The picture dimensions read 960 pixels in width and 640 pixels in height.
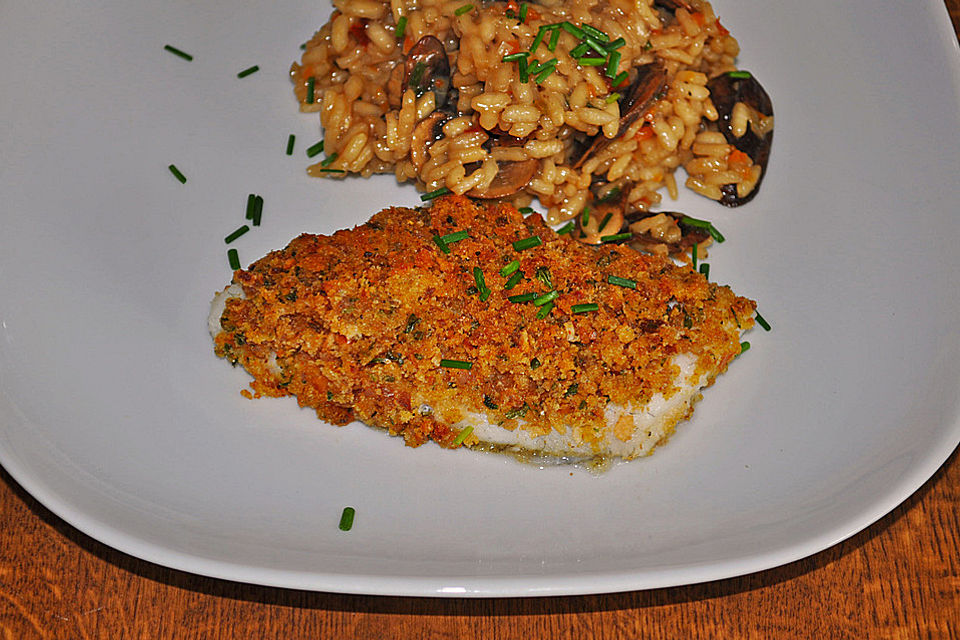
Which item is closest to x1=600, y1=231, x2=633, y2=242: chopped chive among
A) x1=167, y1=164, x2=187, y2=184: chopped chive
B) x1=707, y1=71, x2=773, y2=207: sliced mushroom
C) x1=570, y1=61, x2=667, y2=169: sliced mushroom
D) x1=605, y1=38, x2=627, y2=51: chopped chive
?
x1=570, y1=61, x2=667, y2=169: sliced mushroom

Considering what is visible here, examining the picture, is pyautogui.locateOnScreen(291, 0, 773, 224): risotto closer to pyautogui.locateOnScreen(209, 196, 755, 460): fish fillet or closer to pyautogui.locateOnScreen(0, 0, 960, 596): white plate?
pyautogui.locateOnScreen(0, 0, 960, 596): white plate

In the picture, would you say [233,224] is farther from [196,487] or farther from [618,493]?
[618,493]

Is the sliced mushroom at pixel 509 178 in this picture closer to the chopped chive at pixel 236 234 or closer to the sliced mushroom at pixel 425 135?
the sliced mushroom at pixel 425 135

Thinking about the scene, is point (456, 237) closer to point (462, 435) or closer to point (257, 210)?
point (462, 435)

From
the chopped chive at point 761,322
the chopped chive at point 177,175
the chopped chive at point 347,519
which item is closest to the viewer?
the chopped chive at point 347,519

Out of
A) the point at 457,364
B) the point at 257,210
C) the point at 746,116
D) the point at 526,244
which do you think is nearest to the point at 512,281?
the point at 526,244

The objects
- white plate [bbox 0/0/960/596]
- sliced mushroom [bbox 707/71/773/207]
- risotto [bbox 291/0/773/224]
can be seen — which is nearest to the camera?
white plate [bbox 0/0/960/596]

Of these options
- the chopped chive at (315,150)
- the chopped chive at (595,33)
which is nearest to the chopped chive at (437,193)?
the chopped chive at (315,150)
